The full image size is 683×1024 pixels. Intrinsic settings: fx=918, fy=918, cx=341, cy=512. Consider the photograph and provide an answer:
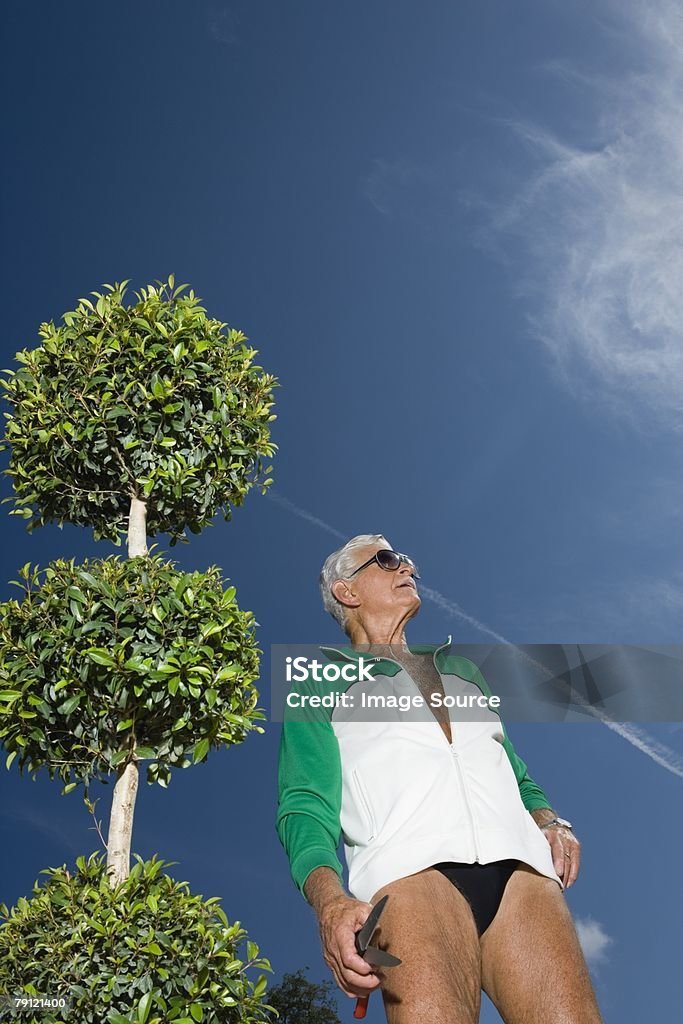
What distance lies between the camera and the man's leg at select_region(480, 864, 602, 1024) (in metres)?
2.67

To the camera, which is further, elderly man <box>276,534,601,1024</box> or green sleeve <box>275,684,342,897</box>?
green sleeve <box>275,684,342,897</box>

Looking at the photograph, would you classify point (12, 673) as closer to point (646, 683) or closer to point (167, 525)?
point (167, 525)

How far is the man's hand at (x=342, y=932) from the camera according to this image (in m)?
2.40

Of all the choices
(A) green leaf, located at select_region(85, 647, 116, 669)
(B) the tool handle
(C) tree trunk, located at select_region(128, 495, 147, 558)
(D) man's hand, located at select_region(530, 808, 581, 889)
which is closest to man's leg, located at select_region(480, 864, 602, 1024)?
(D) man's hand, located at select_region(530, 808, 581, 889)

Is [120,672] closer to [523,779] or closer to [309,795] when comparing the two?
[309,795]

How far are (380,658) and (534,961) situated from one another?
3.92 feet

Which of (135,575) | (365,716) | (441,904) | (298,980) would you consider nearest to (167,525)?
(135,575)

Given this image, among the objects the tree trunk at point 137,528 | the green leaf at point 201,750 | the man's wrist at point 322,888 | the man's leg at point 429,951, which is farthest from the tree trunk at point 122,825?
the man's leg at point 429,951

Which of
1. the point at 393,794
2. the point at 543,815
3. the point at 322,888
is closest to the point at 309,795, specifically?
the point at 393,794

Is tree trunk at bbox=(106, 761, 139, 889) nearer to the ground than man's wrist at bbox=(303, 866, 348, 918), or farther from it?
farther from it

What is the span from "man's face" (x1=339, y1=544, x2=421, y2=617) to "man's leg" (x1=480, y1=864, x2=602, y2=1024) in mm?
1287

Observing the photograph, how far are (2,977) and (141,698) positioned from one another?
1189 mm

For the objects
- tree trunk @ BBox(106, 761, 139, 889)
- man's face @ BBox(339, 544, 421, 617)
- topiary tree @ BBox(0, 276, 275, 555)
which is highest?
topiary tree @ BBox(0, 276, 275, 555)

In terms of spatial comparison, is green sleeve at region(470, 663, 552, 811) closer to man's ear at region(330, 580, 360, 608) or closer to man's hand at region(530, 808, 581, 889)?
man's hand at region(530, 808, 581, 889)
